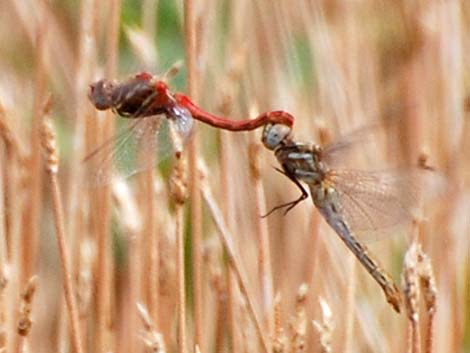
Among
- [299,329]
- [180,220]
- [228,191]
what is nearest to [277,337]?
[299,329]

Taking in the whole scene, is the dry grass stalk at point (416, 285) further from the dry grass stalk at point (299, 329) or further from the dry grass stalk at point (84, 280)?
the dry grass stalk at point (84, 280)

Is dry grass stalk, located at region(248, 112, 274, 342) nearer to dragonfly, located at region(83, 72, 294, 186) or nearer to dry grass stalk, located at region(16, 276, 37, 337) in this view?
dragonfly, located at region(83, 72, 294, 186)

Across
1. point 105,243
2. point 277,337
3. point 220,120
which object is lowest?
point 277,337

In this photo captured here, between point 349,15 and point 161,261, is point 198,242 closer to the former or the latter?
point 161,261

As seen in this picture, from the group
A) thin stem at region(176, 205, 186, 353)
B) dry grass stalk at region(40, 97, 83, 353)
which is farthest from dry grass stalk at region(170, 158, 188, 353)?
dry grass stalk at region(40, 97, 83, 353)

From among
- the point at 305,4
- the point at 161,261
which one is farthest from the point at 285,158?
the point at 305,4

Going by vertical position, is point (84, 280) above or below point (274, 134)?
below

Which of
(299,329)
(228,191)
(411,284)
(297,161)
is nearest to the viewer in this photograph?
(411,284)

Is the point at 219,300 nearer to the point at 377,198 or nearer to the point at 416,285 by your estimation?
the point at 377,198
